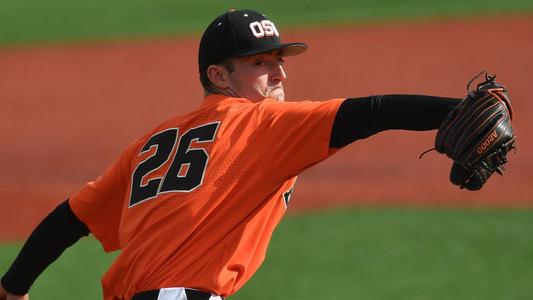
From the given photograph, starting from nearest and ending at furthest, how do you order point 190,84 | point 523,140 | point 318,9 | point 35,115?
point 523,140 → point 35,115 → point 190,84 → point 318,9

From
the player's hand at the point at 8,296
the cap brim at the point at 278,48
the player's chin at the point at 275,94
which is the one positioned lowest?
the player's hand at the point at 8,296

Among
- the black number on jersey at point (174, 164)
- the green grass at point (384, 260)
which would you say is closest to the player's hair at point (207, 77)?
the black number on jersey at point (174, 164)

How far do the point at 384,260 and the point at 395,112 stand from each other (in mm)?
4693

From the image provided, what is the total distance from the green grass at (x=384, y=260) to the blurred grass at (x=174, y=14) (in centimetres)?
864

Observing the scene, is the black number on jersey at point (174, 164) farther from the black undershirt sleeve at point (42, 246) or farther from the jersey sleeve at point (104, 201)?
the black undershirt sleeve at point (42, 246)

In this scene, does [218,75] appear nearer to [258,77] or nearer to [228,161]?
[258,77]

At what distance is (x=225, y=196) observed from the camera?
313 centimetres

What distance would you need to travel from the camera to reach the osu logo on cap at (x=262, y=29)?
11.2 ft

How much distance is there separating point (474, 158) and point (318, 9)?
1558 centimetres

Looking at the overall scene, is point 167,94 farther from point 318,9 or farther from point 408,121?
point 408,121

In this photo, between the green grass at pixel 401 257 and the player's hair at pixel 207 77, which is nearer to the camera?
the player's hair at pixel 207 77

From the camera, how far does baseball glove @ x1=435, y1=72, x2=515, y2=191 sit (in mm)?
2723

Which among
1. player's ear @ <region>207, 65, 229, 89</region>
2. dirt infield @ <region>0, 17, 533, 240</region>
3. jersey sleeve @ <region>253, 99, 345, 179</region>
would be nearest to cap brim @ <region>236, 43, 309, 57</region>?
player's ear @ <region>207, 65, 229, 89</region>

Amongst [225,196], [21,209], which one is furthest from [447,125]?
[21,209]
